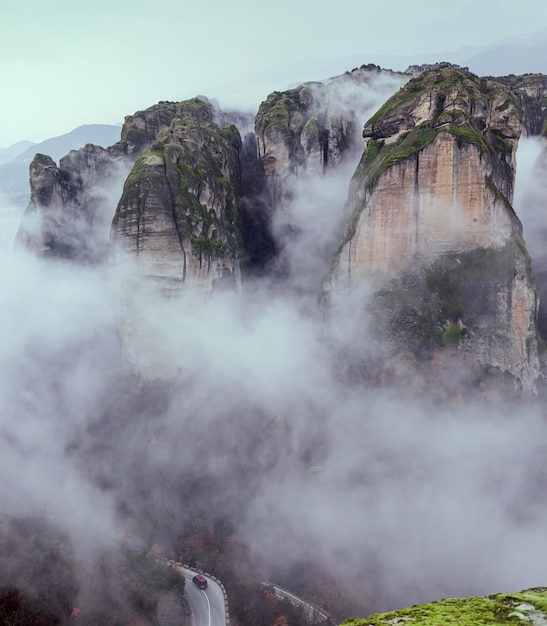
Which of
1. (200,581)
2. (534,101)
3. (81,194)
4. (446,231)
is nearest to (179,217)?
(446,231)

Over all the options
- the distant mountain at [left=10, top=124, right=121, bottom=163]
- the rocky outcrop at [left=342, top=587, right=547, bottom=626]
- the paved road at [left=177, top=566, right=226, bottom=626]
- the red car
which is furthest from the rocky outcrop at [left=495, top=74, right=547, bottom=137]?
the distant mountain at [left=10, top=124, right=121, bottom=163]

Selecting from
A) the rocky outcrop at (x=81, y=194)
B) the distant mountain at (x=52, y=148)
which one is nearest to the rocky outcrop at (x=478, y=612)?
the rocky outcrop at (x=81, y=194)

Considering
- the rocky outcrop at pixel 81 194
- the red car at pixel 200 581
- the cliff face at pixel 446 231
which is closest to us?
the red car at pixel 200 581

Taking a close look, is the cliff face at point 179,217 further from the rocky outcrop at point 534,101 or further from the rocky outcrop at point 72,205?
the rocky outcrop at point 534,101

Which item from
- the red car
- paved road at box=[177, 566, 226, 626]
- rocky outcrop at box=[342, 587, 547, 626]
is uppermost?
rocky outcrop at box=[342, 587, 547, 626]

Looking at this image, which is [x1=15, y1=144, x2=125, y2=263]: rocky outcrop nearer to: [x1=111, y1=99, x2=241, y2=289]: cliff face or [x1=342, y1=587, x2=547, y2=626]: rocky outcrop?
[x1=111, y1=99, x2=241, y2=289]: cliff face

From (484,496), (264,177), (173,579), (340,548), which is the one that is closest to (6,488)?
(173,579)

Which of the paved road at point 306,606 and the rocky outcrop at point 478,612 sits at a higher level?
the rocky outcrop at point 478,612
